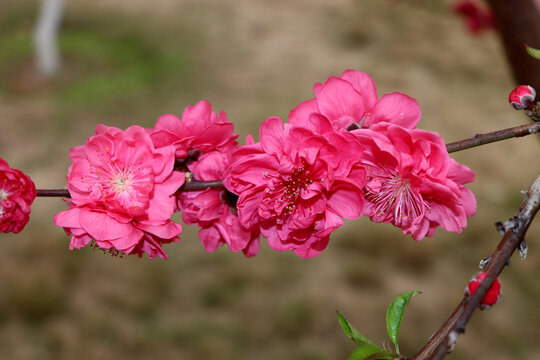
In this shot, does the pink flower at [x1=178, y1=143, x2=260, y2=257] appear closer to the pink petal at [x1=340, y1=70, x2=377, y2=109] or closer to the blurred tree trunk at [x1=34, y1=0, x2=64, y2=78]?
the pink petal at [x1=340, y1=70, x2=377, y2=109]

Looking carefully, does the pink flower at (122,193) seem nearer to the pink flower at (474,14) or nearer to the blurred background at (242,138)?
the blurred background at (242,138)

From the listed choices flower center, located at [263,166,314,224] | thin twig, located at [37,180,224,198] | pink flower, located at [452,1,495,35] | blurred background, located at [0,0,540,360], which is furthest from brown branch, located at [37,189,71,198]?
pink flower, located at [452,1,495,35]

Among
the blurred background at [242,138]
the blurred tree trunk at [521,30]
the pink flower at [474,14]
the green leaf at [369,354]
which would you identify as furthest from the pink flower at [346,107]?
the pink flower at [474,14]

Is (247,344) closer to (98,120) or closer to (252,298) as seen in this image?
(252,298)

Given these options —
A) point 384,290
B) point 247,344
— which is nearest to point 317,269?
point 384,290

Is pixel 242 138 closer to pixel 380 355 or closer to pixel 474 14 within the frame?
pixel 474 14

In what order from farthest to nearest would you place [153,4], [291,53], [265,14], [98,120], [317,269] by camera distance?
[153,4] < [265,14] < [291,53] < [98,120] < [317,269]
